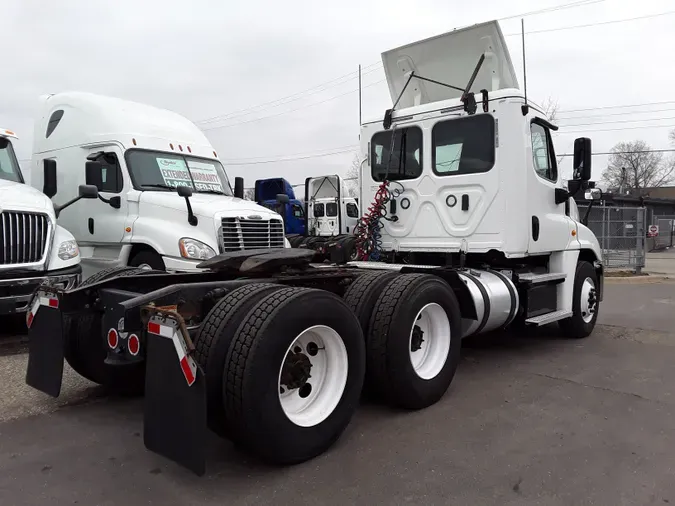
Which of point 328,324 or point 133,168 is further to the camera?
point 133,168

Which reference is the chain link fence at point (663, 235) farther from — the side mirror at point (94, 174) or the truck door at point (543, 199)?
the side mirror at point (94, 174)

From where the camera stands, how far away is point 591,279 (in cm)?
727

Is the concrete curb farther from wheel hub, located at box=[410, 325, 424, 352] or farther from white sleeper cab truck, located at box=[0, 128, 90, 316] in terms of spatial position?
white sleeper cab truck, located at box=[0, 128, 90, 316]

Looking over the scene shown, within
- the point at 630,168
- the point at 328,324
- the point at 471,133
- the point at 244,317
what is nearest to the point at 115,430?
the point at 244,317

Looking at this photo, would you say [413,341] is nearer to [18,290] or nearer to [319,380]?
[319,380]

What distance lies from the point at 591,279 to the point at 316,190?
14.1m

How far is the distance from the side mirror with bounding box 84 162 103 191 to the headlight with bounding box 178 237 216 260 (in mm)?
1969

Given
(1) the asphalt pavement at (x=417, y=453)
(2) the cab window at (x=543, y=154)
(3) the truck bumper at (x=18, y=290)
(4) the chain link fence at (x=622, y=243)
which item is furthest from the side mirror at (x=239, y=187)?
(4) the chain link fence at (x=622, y=243)

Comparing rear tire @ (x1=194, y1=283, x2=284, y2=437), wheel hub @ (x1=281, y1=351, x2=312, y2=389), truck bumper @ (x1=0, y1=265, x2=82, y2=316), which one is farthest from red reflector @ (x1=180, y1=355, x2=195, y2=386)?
truck bumper @ (x1=0, y1=265, x2=82, y2=316)

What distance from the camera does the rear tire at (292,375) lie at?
2959mm

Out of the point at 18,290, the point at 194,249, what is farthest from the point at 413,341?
the point at 18,290

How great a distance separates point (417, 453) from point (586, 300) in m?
4.60

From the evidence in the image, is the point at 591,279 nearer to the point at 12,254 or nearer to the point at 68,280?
the point at 68,280

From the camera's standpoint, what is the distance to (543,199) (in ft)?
20.6
